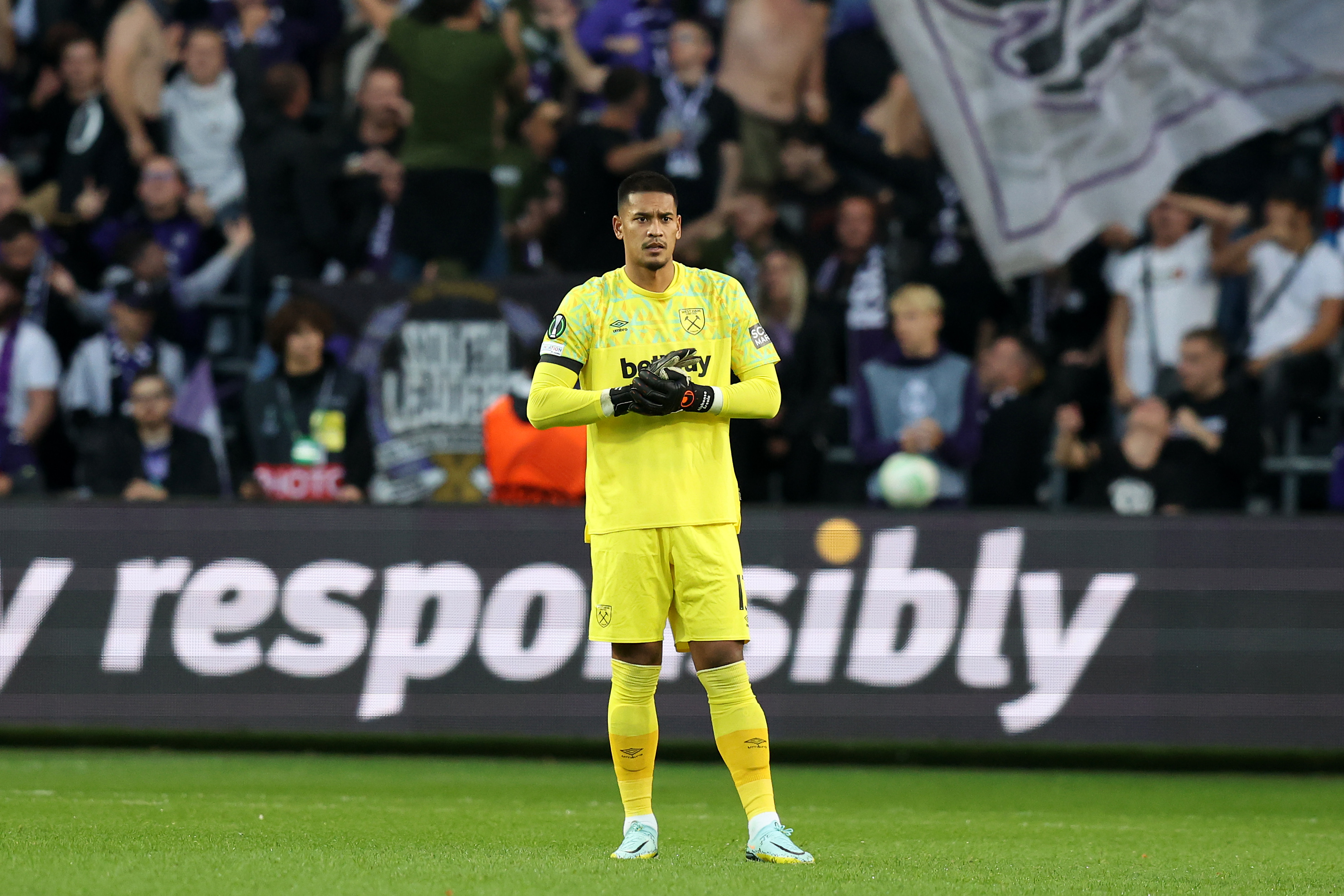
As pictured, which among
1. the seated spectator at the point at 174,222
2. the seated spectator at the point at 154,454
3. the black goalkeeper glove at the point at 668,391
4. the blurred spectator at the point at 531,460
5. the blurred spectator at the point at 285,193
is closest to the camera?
the black goalkeeper glove at the point at 668,391

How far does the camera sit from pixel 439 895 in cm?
461

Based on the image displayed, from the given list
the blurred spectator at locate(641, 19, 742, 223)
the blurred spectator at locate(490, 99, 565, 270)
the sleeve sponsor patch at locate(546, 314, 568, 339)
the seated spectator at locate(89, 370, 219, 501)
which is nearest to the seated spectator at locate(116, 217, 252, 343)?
the seated spectator at locate(89, 370, 219, 501)

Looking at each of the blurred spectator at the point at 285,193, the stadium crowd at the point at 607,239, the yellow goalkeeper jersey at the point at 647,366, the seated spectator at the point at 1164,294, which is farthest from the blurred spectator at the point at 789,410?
the yellow goalkeeper jersey at the point at 647,366

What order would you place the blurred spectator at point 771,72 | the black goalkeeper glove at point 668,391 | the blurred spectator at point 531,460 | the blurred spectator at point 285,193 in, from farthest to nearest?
the blurred spectator at point 285,193
the blurred spectator at point 771,72
the blurred spectator at point 531,460
the black goalkeeper glove at point 668,391

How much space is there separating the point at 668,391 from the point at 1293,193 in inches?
289

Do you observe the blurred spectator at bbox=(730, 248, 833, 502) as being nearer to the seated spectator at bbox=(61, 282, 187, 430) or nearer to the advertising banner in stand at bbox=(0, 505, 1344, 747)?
the advertising banner in stand at bbox=(0, 505, 1344, 747)

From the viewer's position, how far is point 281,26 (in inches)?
512

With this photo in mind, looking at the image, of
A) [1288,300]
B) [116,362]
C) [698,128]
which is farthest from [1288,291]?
[116,362]

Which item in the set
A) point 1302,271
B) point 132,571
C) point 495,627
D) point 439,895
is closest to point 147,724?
point 132,571

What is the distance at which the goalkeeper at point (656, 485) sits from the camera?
5.48m

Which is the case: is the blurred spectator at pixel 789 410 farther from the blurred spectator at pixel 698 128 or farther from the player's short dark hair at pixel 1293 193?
the player's short dark hair at pixel 1293 193

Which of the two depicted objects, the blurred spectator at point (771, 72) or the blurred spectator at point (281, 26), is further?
the blurred spectator at point (281, 26)

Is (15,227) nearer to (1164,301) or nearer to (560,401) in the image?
(1164,301)

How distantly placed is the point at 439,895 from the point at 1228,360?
798 cm
